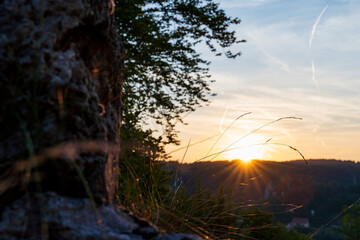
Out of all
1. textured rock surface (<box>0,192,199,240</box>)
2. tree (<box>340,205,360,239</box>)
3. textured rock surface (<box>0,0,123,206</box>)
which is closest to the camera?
textured rock surface (<box>0,192,199,240</box>)

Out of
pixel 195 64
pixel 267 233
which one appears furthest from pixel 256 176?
pixel 267 233

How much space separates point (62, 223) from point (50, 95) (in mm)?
544

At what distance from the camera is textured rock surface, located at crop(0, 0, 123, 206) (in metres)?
1.43

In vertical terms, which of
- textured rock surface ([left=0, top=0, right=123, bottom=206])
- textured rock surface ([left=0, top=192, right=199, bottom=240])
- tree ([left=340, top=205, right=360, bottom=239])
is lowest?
tree ([left=340, top=205, right=360, bottom=239])

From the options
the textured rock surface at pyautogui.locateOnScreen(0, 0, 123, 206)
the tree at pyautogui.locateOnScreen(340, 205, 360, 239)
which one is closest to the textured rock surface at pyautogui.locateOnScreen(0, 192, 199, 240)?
the textured rock surface at pyautogui.locateOnScreen(0, 0, 123, 206)

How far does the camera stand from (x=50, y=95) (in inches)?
58.9

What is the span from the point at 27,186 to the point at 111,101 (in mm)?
712

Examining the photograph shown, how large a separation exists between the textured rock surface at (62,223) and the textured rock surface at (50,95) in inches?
2.7

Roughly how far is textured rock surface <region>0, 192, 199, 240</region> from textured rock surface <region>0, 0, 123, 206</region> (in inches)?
2.7

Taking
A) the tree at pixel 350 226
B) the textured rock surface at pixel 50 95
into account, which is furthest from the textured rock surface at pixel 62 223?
the tree at pixel 350 226

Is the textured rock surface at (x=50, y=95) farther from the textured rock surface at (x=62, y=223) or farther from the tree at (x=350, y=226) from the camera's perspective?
the tree at (x=350, y=226)

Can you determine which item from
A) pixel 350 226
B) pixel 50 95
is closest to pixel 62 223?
pixel 50 95

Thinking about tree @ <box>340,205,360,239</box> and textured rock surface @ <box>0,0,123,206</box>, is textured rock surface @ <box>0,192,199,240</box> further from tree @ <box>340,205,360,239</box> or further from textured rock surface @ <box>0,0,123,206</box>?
tree @ <box>340,205,360,239</box>

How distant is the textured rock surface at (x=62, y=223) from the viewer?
133cm
